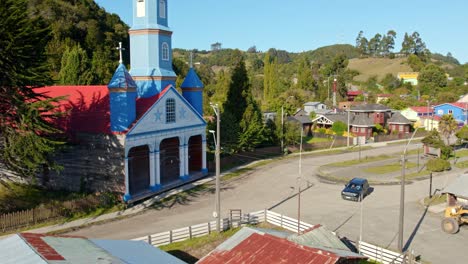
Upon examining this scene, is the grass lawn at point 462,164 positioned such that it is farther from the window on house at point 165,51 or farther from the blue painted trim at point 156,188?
the window on house at point 165,51

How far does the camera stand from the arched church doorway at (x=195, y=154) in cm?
3744

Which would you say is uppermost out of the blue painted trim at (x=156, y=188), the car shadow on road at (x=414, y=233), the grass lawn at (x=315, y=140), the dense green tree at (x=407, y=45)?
the dense green tree at (x=407, y=45)

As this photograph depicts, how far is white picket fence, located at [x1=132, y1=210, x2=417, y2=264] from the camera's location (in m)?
19.1

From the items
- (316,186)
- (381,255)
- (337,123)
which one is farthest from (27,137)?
(337,123)

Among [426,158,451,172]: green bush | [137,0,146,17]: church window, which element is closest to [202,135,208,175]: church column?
[137,0,146,17]: church window

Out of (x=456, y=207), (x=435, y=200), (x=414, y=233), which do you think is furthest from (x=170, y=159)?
(x=456, y=207)

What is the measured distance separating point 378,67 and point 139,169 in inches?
6527

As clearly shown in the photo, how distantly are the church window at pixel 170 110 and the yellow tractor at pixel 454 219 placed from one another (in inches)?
767

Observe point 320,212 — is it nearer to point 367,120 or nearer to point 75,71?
point 75,71

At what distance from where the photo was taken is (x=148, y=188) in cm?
3128

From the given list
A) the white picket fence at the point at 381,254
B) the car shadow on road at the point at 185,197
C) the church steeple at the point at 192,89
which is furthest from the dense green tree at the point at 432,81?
the white picket fence at the point at 381,254

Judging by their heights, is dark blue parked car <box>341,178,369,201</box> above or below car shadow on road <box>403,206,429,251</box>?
above

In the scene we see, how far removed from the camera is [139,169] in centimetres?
3231

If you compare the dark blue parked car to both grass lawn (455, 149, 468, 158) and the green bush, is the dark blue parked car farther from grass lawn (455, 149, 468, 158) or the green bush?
grass lawn (455, 149, 468, 158)
